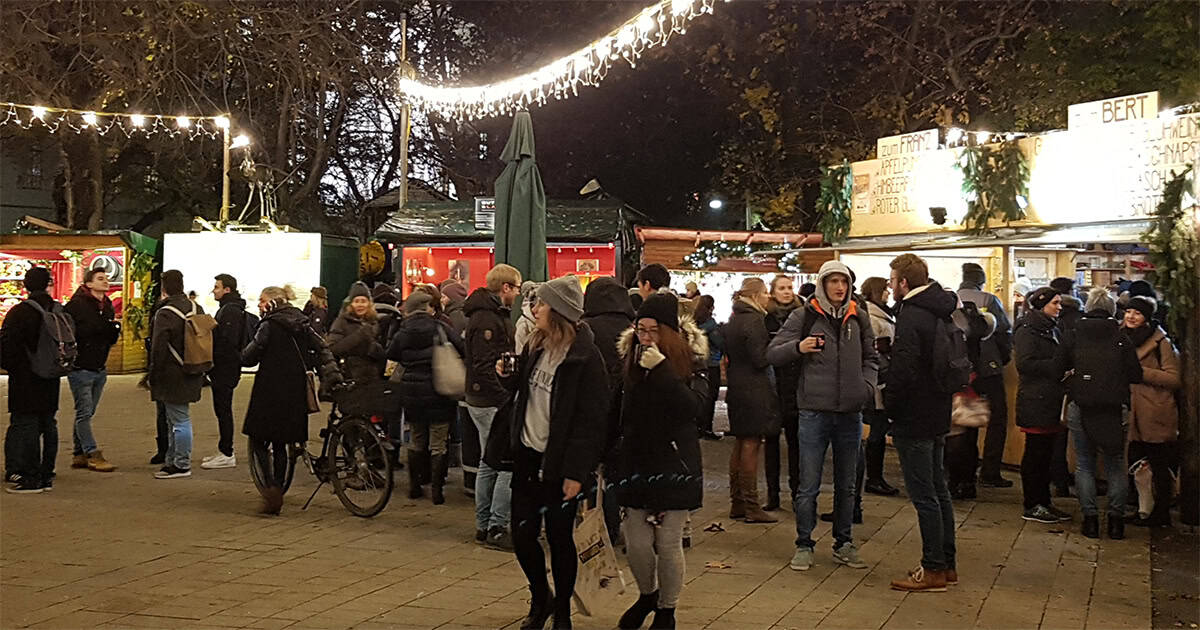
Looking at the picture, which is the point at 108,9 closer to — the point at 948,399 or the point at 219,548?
the point at 219,548

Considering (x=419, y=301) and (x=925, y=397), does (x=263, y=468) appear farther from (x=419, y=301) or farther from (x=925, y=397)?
(x=925, y=397)

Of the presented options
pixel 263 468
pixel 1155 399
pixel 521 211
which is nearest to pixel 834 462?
pixel 1155 399

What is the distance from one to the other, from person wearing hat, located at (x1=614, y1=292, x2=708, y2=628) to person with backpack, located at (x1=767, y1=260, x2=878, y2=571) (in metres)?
1.65

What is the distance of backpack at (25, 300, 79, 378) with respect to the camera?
916 centimetres

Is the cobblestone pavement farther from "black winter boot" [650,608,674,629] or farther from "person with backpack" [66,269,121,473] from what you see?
"person with backpack" [66,269,121,473]

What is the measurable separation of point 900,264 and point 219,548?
15.6 feet

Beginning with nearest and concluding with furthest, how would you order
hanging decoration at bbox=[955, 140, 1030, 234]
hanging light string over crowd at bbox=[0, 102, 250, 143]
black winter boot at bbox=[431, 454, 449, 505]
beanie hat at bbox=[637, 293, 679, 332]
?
1. beanie hat at bbox=[637, 293, 679, 332]
2. black winter boot at bbox=[431, 454, 449, 505]
3. hanging decoration at bbox=[955, 140, 1030, 234]
4. hanging light string over crowd at bbox=[0, 102, 250, 143]

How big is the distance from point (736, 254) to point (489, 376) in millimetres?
10376

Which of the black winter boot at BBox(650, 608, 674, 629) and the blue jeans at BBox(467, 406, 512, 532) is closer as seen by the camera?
the black winter boot at BBox(650, 608, 674, 629)

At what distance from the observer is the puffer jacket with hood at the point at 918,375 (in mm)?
6309

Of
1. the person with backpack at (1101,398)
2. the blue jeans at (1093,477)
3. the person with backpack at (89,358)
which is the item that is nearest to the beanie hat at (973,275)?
the person with backpack at (1101,398)

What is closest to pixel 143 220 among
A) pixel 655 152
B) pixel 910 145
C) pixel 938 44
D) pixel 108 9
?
pixel 655 152

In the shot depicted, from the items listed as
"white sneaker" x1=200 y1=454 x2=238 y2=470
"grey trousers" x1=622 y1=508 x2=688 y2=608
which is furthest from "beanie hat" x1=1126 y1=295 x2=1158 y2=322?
"white sneaker" x1=200 y1=454 x2=238 y2=470

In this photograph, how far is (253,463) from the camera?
853 cm
